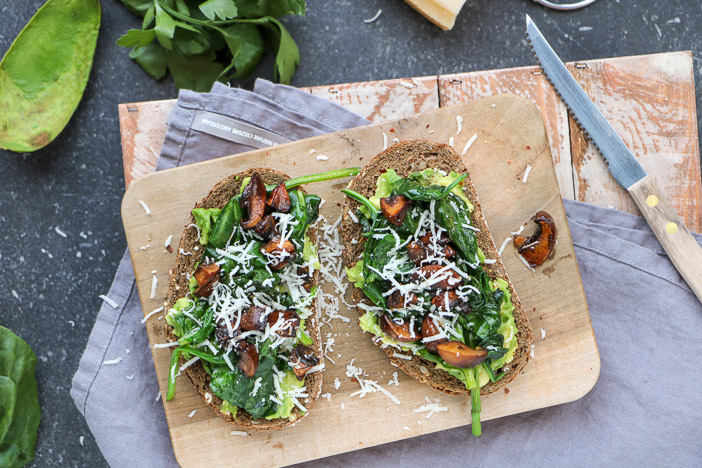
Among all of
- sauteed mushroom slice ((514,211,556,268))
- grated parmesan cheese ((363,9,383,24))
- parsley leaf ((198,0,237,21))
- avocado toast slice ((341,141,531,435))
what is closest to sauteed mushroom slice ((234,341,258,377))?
avocado toast slice ((341,141,531,435))

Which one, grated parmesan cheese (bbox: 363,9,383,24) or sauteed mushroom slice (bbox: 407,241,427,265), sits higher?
grated parmesan cheese (bbox: 363,9,383,24)

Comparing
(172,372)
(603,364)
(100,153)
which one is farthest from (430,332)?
(100,153)

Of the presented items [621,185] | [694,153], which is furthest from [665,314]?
[694,153]

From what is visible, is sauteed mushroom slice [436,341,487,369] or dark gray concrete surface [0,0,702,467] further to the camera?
dark gray concrete surface [0,0,702,467]

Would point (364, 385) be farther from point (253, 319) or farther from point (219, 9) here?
point (219, 9)

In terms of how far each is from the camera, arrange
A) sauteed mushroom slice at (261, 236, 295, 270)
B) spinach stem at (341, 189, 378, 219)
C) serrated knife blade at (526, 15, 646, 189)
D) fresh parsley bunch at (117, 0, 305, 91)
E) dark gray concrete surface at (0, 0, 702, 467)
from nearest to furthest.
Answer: sauteed mushroom slice at (261, 236, 295, 270), spinach stem at (341, 189, 378, 219), fresh parsley bunch at (117, 0, 305, 91), serrated knife blade at (526, 15, 646, 189), dark gray concrete surface at (0, 0, 702, 467)

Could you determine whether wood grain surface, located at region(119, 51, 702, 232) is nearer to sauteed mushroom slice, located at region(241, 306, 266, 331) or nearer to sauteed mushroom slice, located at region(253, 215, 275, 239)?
sauteed mushroom slice, located at region(253, 215, 275, 239)

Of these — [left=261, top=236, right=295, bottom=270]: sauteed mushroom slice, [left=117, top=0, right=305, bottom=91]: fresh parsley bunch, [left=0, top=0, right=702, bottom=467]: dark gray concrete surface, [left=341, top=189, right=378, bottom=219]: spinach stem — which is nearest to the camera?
[left=261, top=236, right=295, bottom=270]: sauteed mushroom slice

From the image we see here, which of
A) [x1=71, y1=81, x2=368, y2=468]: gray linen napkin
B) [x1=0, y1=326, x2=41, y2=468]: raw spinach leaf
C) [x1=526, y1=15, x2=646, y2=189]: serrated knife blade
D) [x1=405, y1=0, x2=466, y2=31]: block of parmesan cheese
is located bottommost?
[x1=0, y1=326, x2=41, y2=468]: raw spinach leaf
